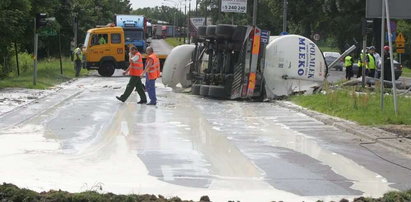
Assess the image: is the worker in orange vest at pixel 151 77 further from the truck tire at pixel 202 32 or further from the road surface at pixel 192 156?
the truck tire at pixel 202 32

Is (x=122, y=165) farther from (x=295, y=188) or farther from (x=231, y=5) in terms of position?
(x=231, y=5)

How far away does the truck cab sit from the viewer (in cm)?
3531

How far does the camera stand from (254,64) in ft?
65.2

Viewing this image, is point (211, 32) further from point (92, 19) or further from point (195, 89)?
point (92, 19)

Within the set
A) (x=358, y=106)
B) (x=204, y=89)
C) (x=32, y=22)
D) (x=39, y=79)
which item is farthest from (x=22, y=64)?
(x=358, y=106)

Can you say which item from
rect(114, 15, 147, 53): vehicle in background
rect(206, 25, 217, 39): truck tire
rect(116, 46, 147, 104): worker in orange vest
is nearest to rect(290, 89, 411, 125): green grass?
rect(206, 25, 217, 39): truck tire

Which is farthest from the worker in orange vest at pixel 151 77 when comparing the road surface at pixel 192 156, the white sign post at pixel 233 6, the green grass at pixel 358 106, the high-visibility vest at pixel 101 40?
the white sign post at pixel 233 6

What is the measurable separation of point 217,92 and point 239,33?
212 cm

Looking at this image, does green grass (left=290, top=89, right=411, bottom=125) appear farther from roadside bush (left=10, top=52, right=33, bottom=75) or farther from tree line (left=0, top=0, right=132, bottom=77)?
roadside bush (left=10, top=52, right=33, bottom=75)

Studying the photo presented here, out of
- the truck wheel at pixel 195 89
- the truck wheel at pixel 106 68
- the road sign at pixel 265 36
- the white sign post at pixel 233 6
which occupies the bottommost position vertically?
the truck wheel at pixel 106 68

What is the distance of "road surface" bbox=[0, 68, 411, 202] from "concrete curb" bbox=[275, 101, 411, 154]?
23 centimetres

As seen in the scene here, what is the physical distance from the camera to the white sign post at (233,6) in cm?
3756

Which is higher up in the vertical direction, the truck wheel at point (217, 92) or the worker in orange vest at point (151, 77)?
A: the worker in orange vest at point (151, 77)

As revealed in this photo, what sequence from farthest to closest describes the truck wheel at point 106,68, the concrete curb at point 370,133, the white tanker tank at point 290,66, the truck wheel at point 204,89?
the truck wheel at point 106,68
the truck wheel at point 204,89
the white tanker tank at point 290,66
the concrete curb at point 370,133
